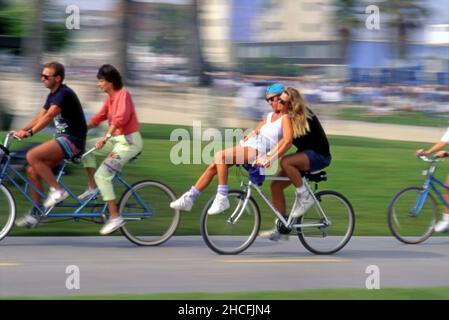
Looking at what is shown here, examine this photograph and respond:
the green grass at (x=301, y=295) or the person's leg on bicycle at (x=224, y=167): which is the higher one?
the person's leg on bicycle at (x=224, y=167)

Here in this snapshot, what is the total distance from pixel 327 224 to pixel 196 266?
1.66 metres

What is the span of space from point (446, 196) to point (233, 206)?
9.42 ft

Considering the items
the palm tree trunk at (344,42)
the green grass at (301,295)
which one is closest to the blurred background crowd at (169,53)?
the green grass at (301,295)

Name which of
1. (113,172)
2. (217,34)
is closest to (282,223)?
(113,172)

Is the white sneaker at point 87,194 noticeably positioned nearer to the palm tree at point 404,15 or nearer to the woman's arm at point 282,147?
the woman's arm at point 282,147

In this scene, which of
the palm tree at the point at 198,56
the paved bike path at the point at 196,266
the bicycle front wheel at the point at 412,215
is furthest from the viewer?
the palm tree at the point at 198,56

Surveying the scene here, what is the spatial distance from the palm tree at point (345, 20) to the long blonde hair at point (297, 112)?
40541mm

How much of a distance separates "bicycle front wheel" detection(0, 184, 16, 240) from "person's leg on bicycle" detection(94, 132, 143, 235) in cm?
89

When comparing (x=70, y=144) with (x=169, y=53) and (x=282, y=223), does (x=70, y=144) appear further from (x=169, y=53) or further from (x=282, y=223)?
(x=169, y=53)

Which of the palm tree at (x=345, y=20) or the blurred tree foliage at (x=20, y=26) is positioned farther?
the palm tree at (x=345, y=20)

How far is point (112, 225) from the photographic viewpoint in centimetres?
931

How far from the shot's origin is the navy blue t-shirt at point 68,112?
9180 mm

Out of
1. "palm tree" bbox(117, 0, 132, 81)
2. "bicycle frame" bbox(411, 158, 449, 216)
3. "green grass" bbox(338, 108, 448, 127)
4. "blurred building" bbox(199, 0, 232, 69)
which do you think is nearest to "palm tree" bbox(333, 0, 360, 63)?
"green grass" bbox(338, 108, 448, 127)

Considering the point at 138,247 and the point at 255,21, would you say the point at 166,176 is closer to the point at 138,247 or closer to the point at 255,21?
the point at 138,247
